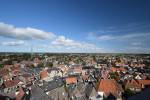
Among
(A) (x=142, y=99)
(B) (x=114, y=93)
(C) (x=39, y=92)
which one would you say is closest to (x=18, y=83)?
(C) (x=39, y=92)

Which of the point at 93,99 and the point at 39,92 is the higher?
the point at 39,92

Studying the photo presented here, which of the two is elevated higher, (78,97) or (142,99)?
(142,99)

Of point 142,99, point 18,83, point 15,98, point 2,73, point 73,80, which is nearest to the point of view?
point 142,99

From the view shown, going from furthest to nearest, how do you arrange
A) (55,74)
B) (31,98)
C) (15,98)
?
1. (55,74)
2. (15,98)
3. (31,98)

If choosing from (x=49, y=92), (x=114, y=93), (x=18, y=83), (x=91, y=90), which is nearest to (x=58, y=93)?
(x=49, y=92)

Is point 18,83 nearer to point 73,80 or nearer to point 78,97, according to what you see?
point 73,80

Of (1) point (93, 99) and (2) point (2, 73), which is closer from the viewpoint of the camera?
(1) point (93, 99)

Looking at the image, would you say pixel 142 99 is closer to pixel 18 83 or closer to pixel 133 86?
pixel 133 86

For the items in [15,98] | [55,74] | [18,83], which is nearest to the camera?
[15,98]

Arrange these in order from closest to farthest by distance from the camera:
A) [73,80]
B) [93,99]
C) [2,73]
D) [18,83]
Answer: [93,99]
[18,83]
[73,80]
[2,73]

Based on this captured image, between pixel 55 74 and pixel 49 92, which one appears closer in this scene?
pixel 49 92
